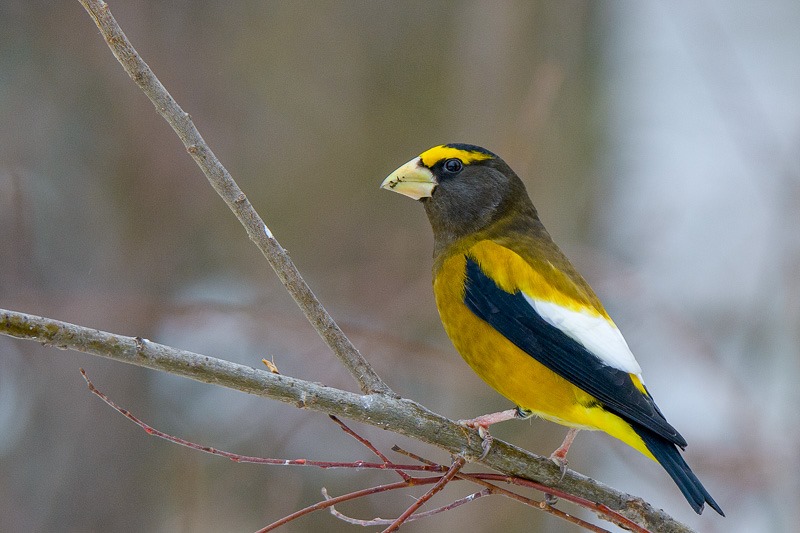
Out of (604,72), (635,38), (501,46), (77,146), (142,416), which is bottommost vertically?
(142,416)

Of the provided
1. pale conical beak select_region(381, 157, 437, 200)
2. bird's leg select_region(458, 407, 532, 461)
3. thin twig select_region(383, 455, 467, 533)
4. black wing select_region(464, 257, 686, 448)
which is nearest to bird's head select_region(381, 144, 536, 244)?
pale conical beak select_region(381, 157, 437, 200)

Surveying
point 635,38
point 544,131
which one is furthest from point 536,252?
point 635,38

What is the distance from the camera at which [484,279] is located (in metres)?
2.96

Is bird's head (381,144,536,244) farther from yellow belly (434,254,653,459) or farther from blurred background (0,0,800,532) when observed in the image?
blurred background (0,0,800,532)

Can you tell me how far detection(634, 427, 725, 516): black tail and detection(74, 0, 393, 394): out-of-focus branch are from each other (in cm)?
85

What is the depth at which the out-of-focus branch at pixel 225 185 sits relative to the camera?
2080mm

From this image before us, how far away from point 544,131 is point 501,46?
60 cm

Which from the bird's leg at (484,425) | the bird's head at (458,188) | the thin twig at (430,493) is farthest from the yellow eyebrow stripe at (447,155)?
the thin twig at (430,493)

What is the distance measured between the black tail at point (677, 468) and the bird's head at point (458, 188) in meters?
1.06

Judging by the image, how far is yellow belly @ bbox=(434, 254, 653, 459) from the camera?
272 centimetres

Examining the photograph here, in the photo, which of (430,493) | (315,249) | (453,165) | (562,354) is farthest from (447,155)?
(315,249)

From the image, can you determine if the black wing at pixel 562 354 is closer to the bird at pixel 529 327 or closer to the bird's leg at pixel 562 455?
the bird at pixel 529 327

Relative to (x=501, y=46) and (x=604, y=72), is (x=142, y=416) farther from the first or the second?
(x=604, y=72)

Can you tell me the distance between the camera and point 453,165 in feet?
11.0
